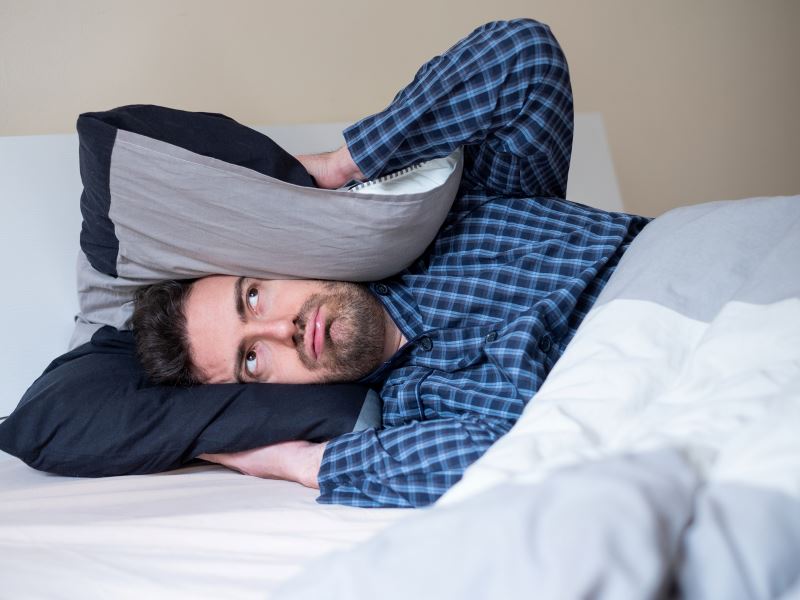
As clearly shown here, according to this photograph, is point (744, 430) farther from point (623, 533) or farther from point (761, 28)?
point (761, 28)

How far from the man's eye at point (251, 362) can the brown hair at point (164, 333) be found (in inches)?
3.9

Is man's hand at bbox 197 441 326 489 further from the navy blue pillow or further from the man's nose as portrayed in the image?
the man's nose

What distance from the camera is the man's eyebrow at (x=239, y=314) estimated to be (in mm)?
1390

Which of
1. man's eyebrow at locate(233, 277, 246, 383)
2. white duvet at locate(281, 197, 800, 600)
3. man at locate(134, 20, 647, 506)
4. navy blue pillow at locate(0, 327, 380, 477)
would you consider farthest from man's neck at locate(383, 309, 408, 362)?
white duvet at locate(281, 197, 800, 600)

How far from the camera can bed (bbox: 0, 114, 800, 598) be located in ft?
1.67

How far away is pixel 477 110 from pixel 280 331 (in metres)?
0.52

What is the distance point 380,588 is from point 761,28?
2801mm

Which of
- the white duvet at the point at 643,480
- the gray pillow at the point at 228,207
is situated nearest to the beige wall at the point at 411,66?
the gray pillow at the point at 228,207

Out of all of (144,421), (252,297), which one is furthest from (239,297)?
(144,421)

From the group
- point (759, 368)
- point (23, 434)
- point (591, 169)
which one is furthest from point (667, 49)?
point (23, 434)

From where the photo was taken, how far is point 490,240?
4.87 ft

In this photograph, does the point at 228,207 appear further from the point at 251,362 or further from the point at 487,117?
the point at 487,117

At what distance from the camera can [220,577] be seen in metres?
0.79

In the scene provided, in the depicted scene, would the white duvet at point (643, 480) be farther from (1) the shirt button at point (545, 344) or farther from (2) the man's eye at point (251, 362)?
(2) the man's eye at point (251, 362)
